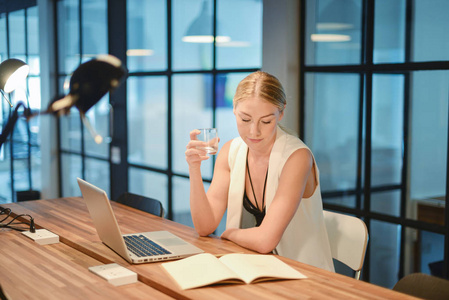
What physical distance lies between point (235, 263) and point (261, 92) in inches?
27.7

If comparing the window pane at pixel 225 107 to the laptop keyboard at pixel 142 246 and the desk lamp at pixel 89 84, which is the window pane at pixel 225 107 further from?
the desk lamp at pixel 89 84

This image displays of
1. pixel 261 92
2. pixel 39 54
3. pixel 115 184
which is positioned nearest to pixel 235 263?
pixel 261 92

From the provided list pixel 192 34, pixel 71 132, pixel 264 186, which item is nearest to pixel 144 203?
pixel 264 186

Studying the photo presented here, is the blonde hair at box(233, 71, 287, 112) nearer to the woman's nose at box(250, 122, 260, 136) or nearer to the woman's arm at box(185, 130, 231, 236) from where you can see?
the woman's nose at box(250, 122, 260, 136)

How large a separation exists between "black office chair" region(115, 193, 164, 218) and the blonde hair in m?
0.86

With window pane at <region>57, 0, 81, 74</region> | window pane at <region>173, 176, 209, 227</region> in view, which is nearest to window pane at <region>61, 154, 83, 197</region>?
window pane at <region>57, 0, 81, 74</region>

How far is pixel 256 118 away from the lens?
209 centimetres

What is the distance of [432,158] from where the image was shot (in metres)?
2.72

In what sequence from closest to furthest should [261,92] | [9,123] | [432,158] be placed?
[9,123], [261,92], [432,158]

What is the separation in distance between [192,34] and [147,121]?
1091mm

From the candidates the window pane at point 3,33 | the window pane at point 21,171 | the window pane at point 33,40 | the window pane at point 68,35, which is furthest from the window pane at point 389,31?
the window pane at point 3,33

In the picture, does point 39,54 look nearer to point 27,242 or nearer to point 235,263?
point 27,242

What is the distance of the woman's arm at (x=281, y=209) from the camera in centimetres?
196

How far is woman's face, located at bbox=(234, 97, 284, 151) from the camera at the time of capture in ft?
6.85
